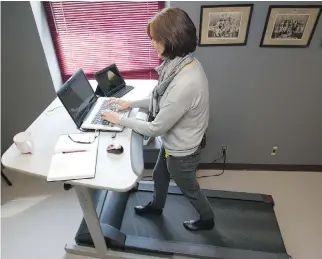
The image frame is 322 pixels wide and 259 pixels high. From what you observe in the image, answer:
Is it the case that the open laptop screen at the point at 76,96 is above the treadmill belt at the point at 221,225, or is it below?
above

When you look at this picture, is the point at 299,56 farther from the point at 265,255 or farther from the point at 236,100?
the point at 265,255

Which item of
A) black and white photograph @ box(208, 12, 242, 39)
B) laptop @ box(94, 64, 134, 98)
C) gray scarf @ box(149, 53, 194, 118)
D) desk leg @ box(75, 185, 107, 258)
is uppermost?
black and white photograph @ box(208, 12, 242, 39)

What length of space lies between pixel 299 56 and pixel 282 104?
0.39 m

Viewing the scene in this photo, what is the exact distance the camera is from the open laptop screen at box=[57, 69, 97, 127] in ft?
4.39

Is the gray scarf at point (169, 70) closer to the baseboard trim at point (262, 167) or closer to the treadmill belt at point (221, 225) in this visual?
the treadmill belt at point (221, 225)

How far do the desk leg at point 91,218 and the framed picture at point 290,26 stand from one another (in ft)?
4.95

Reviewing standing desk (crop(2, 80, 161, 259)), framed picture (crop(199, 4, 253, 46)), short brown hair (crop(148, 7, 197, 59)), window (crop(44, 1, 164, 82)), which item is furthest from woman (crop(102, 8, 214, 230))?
window (crop(44, 1, 164, 82))

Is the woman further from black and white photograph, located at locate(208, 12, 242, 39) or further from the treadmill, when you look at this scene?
black and white photograph, located at locate(208, 12, 242, 39)

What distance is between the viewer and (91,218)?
1.41 metres

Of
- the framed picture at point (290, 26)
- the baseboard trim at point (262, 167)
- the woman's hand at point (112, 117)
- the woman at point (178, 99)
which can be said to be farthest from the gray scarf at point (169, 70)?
the baseboard trim at point (262, 167)

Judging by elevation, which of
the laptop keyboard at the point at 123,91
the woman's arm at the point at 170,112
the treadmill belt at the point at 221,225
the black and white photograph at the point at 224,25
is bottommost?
the treadmill belt at the point at 221,225

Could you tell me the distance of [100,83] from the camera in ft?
5.70

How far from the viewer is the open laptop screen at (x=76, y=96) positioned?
134 centimetres

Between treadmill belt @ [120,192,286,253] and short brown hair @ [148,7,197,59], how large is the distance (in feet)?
4.10
